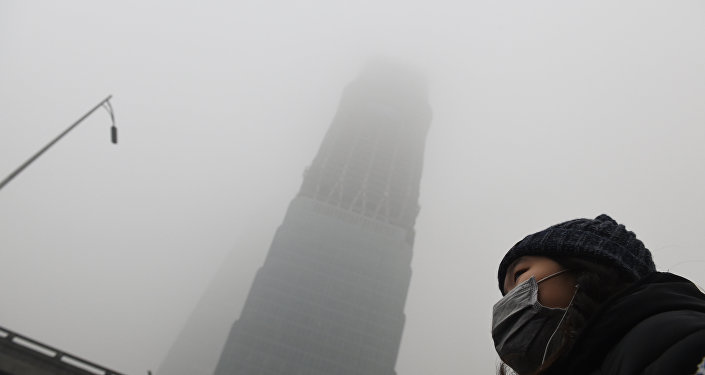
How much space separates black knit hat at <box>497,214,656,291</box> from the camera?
7.89 feet

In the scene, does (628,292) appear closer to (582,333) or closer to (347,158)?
(582,333)

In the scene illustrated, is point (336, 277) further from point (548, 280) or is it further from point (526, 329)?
point (548, 280)

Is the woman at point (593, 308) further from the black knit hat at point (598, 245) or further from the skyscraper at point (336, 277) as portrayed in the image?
the skyscraper at point (336, 277)

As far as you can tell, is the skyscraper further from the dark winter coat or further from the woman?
the dark winter coat

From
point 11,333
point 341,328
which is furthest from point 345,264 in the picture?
point 11,333

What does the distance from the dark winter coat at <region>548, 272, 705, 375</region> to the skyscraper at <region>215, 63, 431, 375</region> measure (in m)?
108

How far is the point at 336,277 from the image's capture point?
11338 centimetres

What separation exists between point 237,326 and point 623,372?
371ft

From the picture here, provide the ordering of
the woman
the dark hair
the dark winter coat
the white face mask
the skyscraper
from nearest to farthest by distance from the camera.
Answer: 1. the dark winter coat
2. the woman
3. the dark hair
4. the white face mask
5. the skyscraper

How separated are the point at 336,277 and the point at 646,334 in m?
115

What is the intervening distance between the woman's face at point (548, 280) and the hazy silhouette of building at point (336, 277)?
107 metres

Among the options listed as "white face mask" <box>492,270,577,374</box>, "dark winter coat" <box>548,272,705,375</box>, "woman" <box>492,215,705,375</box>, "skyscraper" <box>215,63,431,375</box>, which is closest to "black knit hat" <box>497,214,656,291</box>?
"woman" <box>492,215,705,375</box>

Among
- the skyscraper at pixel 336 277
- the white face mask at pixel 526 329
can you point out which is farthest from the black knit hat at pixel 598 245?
the skyscraper at pixel 336 277

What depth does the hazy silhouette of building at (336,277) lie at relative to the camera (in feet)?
336
